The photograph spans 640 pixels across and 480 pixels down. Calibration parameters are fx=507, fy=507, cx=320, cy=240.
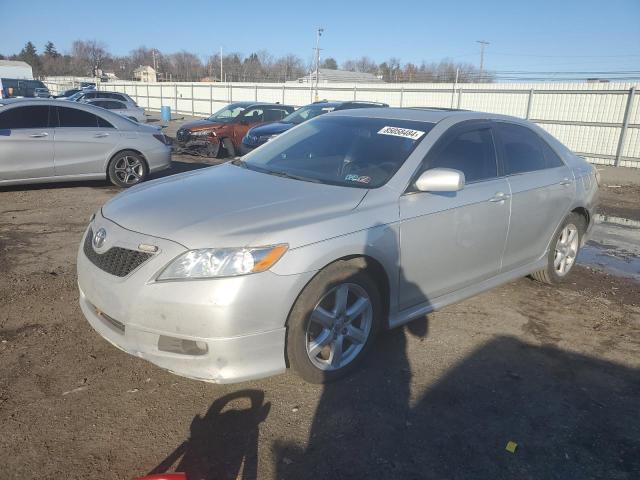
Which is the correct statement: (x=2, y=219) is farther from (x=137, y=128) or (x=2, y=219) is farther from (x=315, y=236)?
(x=315, y=236)

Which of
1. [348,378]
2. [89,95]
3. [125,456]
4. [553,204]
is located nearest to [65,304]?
[125,456]

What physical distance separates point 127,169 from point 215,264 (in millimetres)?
7318

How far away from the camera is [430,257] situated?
3572mm

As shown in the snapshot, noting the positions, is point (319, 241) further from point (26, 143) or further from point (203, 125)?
point (203, 125)

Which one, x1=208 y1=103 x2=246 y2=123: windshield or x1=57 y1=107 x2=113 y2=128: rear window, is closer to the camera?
x1=57 y1=107 x2=113 y2=128: rear window

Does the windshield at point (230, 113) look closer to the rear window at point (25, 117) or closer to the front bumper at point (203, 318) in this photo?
the rear window at point (25, 117)

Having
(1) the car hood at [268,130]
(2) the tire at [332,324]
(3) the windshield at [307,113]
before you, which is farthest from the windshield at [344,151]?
(3) the windshield at [307,113]

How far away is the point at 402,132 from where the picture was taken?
12.7 feet

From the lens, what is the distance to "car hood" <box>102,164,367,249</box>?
2811mm

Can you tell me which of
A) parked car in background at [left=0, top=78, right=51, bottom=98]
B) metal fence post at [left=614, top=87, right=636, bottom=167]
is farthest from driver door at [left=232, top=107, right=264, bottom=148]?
parked car in background at [left=0, top=78, right=51, bottom=98]

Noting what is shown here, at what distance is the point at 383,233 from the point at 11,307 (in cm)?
313

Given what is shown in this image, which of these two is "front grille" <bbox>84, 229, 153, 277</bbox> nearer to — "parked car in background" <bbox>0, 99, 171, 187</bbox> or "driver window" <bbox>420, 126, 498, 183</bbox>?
"driver window" <bbox>420, 126, 498, 183</bbox>

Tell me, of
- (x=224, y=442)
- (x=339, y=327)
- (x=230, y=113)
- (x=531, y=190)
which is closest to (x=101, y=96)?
(x=230, y=113)

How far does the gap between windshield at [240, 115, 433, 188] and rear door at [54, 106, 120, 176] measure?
541 cm
